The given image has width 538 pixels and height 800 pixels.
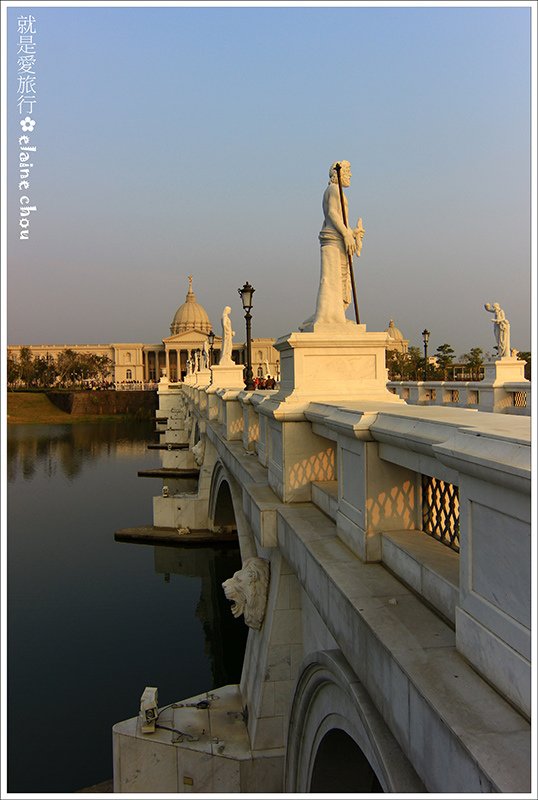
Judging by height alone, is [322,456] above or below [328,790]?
above

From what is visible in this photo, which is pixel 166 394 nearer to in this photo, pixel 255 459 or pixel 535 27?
pixel 255 459

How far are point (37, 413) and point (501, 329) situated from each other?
77576mm

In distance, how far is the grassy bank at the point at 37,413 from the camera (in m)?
81.4

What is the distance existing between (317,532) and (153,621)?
44.8ft

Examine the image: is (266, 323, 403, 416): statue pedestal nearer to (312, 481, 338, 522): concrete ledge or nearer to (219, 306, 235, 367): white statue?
(312, 481, 338, 522): concrete ledge

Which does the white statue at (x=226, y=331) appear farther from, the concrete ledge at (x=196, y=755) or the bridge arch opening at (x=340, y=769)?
the bridge arch opening at (x=340, y=769)

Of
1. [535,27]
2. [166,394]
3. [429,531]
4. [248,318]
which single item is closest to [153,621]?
[248,318]

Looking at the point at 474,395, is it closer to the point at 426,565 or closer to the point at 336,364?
the point at 336,364

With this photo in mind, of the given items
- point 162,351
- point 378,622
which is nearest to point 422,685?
point 378,622

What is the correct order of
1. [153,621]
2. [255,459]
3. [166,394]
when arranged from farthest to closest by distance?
1. [166,394]
2. [153,621]
3. [255,459]

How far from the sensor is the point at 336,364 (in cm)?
764

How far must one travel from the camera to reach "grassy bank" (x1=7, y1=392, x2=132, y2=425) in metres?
81.4

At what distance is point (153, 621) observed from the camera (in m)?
18.1

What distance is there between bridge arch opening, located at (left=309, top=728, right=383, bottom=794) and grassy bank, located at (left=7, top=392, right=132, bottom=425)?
77.7 metres
